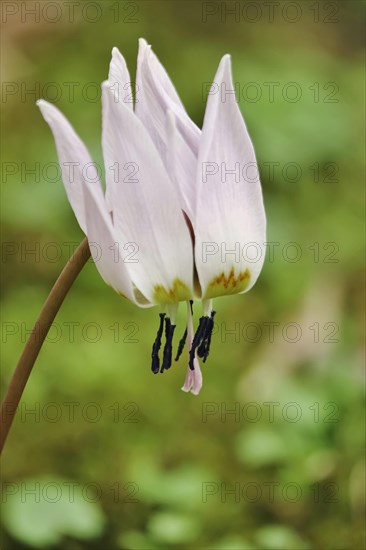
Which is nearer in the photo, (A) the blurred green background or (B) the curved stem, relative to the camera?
(B) the curved stem

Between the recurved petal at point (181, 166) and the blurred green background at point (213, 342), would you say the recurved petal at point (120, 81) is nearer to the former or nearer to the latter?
the recurved petal at point (181, 166)

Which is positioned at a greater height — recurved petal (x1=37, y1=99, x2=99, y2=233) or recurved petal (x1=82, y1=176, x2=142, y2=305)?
recurved petal (x1=37, y1=99, x2=99, y2=233)

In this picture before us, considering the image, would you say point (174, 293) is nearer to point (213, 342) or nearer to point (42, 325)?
point (42, 325)

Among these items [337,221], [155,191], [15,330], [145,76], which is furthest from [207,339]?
[337,221]

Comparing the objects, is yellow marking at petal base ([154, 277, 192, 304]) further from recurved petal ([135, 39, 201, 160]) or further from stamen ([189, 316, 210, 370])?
recurved petal ([135, 39, 201, 160])

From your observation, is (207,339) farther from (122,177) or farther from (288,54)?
(288,54)

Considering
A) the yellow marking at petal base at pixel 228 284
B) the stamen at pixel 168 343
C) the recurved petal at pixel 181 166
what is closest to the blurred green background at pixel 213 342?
the stamen at pixel 168 343

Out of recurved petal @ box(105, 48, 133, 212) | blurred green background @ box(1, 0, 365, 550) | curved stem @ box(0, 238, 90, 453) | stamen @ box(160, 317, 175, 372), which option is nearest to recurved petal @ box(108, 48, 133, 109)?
recurved petal @ box(105, 48, 133, 212)
